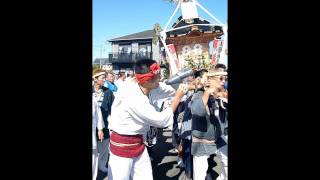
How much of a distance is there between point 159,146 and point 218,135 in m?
2.59

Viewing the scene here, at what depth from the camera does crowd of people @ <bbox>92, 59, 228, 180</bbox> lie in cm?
266

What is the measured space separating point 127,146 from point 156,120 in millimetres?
374

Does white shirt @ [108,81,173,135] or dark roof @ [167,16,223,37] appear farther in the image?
dark roof @ [167,16,223,37]

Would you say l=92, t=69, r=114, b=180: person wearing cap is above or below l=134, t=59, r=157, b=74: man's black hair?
below

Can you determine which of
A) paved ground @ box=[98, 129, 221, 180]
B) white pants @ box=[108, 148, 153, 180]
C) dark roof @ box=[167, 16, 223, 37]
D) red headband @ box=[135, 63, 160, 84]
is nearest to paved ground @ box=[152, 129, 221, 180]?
paved ground @ box=[98, 129, 221, 180]

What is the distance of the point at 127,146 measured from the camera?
9.02 feet

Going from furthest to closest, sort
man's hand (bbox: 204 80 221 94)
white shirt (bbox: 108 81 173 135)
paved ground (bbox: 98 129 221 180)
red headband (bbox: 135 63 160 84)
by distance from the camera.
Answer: paved ground (bbox: 98 129 221 180), man's hand (bbox: 204 80 221 94), red headband (bbox: 135 63 160 84), white shirt (bbox: 108 81 173 135)

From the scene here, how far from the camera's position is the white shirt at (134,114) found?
2584 mm

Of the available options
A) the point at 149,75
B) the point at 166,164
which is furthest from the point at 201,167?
the point at 166,164

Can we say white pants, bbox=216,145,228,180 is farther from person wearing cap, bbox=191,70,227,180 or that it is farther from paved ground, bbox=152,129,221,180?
paved ground, bbox=152,129,221,180

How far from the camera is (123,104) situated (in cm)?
266

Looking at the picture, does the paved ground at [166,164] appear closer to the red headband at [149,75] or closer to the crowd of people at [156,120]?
the crowd of people at [156,120]

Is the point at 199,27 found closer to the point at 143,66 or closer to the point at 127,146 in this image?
the point at 143,66

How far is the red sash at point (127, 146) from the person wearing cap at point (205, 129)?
617 mm
